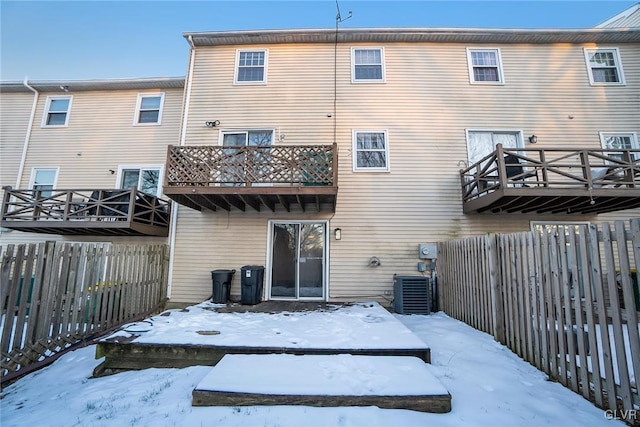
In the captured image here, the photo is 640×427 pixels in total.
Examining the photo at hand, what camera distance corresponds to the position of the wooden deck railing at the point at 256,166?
6.67 m

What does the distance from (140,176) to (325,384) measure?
1000cm

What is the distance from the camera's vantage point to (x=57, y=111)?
34.2 feet

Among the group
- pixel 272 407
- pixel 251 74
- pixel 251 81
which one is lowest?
pixel 272 407

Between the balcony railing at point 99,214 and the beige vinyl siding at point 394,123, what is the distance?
943mm

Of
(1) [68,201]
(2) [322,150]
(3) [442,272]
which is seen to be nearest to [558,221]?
(3) [442,272]

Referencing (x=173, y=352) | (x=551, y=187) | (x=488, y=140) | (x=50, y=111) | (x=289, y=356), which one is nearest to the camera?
(x=289, y=356)

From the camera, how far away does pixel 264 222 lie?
7746 millimetres

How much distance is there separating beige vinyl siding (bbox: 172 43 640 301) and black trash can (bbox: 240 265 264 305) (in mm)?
714

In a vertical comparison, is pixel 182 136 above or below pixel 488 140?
above

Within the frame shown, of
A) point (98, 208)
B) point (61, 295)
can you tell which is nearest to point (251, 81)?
point (98, 208)

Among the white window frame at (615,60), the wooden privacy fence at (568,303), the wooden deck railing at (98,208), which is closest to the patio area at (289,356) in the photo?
the wooden privacy fence at (568,303)

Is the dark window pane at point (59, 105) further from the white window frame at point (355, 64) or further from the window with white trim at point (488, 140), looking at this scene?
the window with white trim at point (488, 140)

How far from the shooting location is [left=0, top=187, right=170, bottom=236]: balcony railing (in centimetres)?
723

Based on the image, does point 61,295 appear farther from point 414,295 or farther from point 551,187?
point 551,187
